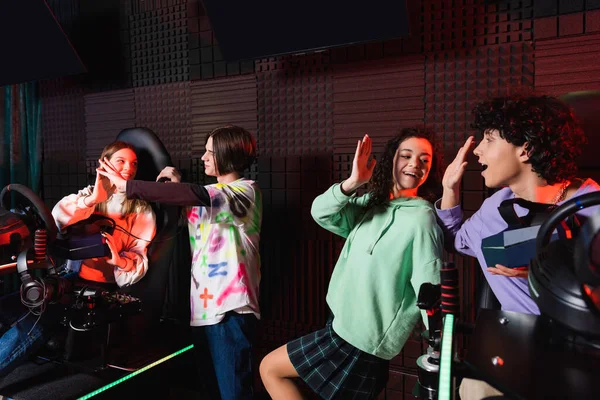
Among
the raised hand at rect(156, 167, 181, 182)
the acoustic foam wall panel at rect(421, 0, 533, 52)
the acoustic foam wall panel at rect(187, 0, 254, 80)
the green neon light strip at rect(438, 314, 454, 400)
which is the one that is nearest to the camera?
the green neon light strip at rect(438, 314, 454, 400)

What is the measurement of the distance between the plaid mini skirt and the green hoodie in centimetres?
6

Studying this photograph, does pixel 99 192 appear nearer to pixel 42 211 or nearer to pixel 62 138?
pixel 42 211

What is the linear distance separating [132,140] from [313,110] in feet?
3.95

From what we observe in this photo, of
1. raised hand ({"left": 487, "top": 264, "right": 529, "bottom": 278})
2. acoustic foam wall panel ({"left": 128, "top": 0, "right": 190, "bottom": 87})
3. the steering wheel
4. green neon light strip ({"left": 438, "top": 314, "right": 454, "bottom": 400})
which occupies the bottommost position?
green neon light strip ({"left": 438, "top": 314, "right": 454, "bottom": 400})

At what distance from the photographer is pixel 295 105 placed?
9.63 ft

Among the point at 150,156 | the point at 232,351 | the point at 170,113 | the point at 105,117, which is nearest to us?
the point at 232,351

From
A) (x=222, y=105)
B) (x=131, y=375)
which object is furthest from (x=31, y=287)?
(x=222, y=105)

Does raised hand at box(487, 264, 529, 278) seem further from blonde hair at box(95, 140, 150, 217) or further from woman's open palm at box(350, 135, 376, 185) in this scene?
blonde hair at box(95, 140, 150, 217)

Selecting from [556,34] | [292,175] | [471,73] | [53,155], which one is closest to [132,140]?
[292,175]

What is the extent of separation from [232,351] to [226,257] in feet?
1.60

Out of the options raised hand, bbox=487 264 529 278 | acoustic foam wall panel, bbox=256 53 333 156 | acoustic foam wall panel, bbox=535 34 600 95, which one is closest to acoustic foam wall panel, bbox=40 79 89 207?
acoustic foam wall panel, bbox=256 53 333 156

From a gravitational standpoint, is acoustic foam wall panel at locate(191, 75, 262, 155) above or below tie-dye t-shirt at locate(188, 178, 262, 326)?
above

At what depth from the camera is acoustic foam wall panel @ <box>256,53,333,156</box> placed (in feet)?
9.30

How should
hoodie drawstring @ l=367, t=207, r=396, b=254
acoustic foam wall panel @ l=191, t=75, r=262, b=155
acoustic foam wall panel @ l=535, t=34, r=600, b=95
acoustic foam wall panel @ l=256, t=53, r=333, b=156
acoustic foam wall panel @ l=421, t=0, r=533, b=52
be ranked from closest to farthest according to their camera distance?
hoodie drawstring @ l=367, t=207, r=396, b=254 → acoustic foam wall panel @ l=535, t=34, r=600, b=95 → acoustic foam wall panel @ l=421, t=0, r=533, b=52 → acoustic foam wall panel @ l=256, t=53, r=333, b=156 → acoustic foam wall panel @ l=191, t=75, r=262, b=155
